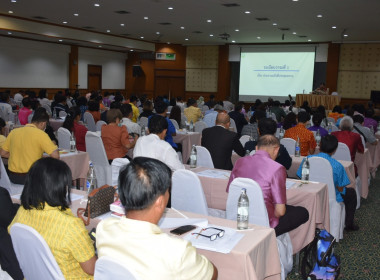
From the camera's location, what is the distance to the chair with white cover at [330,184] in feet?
14.0

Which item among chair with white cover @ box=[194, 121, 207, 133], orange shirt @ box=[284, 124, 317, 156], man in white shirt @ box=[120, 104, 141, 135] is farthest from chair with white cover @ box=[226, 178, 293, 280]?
chair with white cover @ box=[194, 121, 207, 133]

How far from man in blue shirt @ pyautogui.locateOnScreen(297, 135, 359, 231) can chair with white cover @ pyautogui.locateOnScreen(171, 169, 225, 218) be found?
1.57m

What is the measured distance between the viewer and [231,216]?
330 centimetres

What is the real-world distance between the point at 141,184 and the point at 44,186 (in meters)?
0.70

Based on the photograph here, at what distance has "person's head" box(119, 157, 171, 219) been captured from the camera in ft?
5.66

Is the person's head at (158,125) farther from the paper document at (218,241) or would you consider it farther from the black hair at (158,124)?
the paper document at (218,241)

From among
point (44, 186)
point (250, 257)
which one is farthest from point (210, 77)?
point (44, 186)

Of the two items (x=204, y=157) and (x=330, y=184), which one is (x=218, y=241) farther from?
(x=204, y=157)

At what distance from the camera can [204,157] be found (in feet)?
16.0

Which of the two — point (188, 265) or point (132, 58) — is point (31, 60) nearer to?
point (132, 58)

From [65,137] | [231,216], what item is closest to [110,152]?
[65,137]

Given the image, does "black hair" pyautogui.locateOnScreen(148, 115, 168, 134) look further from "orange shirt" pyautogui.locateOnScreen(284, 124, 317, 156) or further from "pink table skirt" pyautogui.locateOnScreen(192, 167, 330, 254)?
"orange shirt" pyautogui.locateOnScreen(284, 124, 317, 156)

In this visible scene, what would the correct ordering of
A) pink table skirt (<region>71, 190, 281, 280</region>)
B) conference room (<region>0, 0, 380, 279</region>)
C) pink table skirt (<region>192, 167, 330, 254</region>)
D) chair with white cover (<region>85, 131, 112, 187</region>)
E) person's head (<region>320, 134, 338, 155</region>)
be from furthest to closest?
chair with white cover (<region>85, 131, 112, 187</region>) → person's head (<region>320, 134, 338, 155</region>) → pink table skirt (<region>192, 167, 330, 254</region>) → conference room (<region>0, 0, 380, 279</region>) → pink table skirt (<region>71, 190, 281, 280</region>)

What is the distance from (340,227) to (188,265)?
3.42 m
